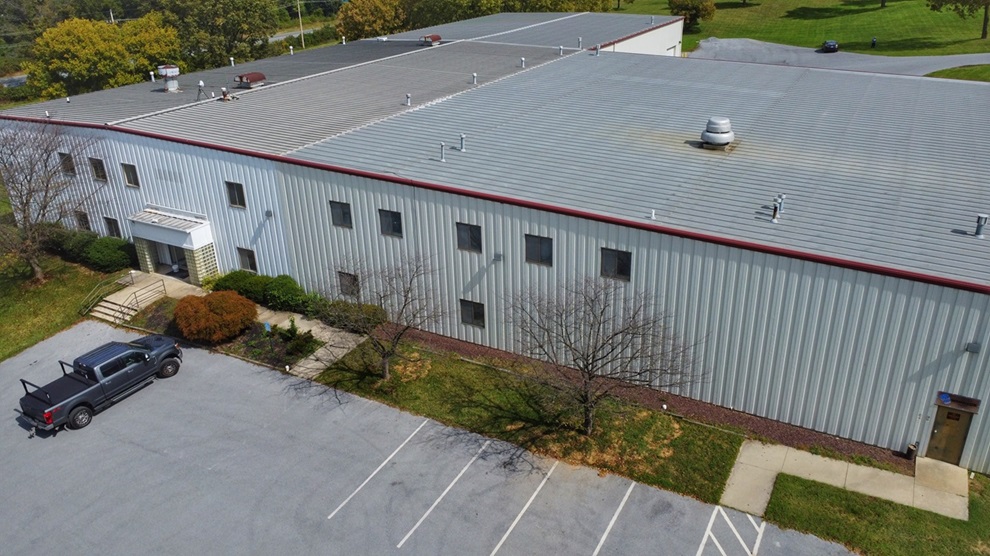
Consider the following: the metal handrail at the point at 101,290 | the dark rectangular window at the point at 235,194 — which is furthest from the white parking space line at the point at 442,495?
the metal handrail at the point at 101,290

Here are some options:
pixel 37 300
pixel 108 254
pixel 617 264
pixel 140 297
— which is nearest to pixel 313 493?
pixel 617 264

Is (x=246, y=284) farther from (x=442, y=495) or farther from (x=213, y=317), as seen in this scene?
(x=442, y=495)

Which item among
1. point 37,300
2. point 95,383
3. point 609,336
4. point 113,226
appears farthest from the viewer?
point 113,226

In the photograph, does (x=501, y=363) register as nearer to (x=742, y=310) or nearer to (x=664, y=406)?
(x=664, y=406)

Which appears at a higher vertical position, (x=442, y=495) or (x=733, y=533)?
(x=733, y=533)

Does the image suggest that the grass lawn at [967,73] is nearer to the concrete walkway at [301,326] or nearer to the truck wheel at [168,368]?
the concrete walkway at [301,326]

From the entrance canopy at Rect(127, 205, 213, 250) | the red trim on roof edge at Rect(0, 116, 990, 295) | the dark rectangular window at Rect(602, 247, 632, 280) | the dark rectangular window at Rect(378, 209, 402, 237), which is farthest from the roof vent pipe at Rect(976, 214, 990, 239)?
the entrance canopy at Rect(127, 205, 213, 250)

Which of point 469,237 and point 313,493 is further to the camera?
point 469,237
